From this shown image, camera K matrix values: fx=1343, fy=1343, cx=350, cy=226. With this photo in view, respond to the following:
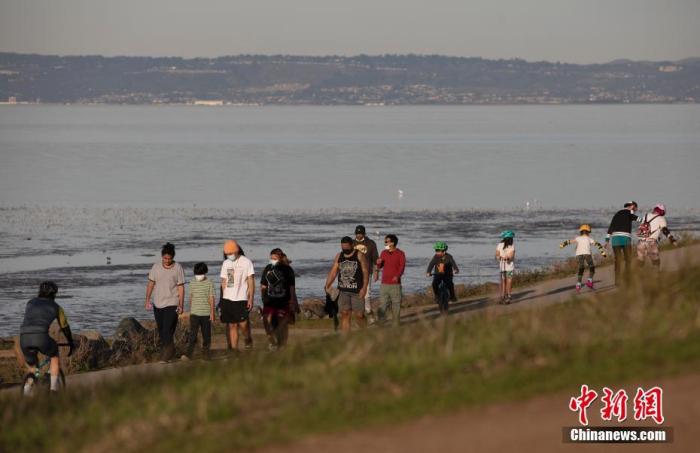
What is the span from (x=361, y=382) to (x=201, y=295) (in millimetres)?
8066

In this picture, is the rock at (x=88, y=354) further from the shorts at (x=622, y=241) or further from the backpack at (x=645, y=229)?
the backpack at (x=645, y=229)

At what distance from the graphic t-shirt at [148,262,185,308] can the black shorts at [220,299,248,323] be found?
2.67ft

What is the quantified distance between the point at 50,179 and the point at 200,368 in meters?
81.2

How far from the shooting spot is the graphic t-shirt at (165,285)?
730 inches

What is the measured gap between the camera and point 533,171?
9731 cm

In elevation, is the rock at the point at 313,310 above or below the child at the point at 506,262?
below

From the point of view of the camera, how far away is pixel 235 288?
19.1 m

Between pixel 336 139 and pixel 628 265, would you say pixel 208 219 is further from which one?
pixel 336 139

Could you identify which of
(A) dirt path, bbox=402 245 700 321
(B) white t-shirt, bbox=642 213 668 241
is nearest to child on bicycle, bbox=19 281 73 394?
(A) dirt path, bbox=402 245 700 321

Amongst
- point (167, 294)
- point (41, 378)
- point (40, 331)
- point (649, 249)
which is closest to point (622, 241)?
point (649, 249)

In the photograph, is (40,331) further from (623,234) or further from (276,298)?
(623,234)

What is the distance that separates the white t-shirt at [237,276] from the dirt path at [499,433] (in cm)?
897

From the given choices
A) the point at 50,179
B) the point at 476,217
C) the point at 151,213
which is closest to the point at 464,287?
the point at 476,217
